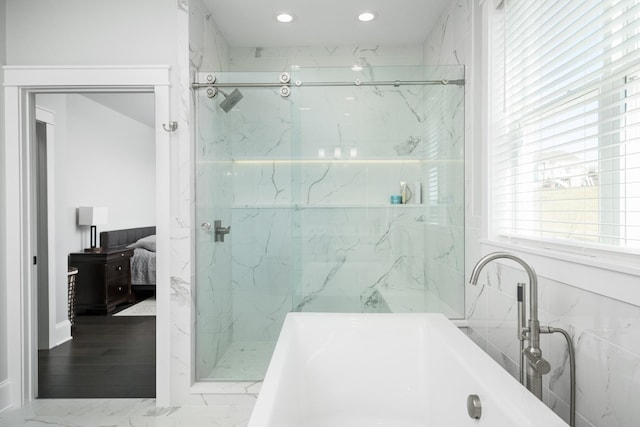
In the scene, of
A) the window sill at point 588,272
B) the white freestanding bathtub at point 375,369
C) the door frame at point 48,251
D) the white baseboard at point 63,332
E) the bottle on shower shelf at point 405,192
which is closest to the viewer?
the window sill at point 588,272

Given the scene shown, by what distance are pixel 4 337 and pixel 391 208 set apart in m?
2.54

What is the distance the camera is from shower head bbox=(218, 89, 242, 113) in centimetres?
259

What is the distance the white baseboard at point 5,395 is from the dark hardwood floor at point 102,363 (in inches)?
7.2

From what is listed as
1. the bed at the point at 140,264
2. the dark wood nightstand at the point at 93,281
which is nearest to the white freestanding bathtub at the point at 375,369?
the dark wood nightstand at the point at 93,281

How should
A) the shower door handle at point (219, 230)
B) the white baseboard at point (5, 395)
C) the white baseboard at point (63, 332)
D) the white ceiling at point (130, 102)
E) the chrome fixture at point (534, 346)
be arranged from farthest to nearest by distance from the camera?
the white ceiling at point (130, 102) → the white baseboard at point (63, 332) → the shower door handle at point (219, 230) → the white baseboard at point (5, 395) → the chrome fixture at point (534, 346)

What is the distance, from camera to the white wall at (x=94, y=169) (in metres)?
3.79

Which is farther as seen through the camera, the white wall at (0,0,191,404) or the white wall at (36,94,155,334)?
the white wall at (36,94,155,334)

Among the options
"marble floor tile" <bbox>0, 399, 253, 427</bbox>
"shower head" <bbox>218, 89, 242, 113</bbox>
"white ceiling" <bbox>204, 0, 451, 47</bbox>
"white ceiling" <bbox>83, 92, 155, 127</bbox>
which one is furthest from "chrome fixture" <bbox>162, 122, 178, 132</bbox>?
"white ceiling" <bbox>83, 92, 155, 127</bbox>

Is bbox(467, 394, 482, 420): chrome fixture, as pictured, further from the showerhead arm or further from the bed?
the bed

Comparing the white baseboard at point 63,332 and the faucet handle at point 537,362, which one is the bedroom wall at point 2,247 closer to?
the white baseboard at point 63,332

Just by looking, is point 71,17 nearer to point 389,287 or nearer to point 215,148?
point 215,148

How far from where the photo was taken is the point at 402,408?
183 cm

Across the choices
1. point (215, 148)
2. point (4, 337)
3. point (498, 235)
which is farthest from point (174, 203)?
point (498, 235)

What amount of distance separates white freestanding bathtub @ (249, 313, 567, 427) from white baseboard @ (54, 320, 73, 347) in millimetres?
2778
